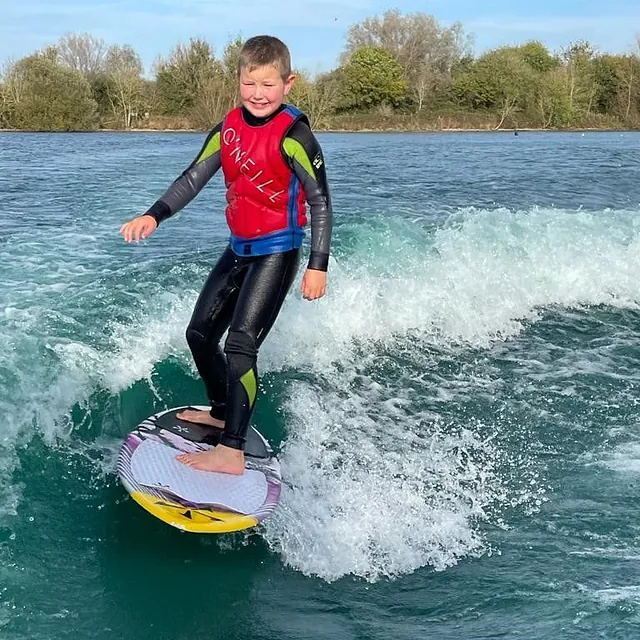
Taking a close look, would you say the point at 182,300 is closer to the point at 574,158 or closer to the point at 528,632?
the point at 528,632

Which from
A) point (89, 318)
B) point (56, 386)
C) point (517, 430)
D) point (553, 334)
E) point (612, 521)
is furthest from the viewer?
point (553, 334)

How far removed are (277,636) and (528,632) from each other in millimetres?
952

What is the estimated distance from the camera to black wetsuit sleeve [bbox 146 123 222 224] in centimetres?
376

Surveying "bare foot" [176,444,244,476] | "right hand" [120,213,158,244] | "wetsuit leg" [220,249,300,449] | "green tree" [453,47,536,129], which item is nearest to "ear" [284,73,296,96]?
"wetsuit leg" [220,249,300,449]

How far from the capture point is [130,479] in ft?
11.8

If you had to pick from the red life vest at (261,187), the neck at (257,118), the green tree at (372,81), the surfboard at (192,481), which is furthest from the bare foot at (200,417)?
the green tree at (372,81)

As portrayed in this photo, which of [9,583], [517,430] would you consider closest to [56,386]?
[9,583]

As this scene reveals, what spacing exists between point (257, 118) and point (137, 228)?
0.73 m

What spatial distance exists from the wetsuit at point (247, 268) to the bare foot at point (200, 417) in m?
0.33

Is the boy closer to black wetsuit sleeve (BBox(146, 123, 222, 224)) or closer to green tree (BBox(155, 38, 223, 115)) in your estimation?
black wetsuit sleeve (BBox(146, 123, 222, 224))

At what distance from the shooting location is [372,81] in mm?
55344

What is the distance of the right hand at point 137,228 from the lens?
3471 millimetres

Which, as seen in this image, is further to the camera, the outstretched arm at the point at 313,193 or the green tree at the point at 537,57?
the green tree at the point at 537,57

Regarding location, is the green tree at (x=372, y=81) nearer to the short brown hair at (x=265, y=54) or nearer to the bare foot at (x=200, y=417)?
the bare foot at (x=200, y=417)
